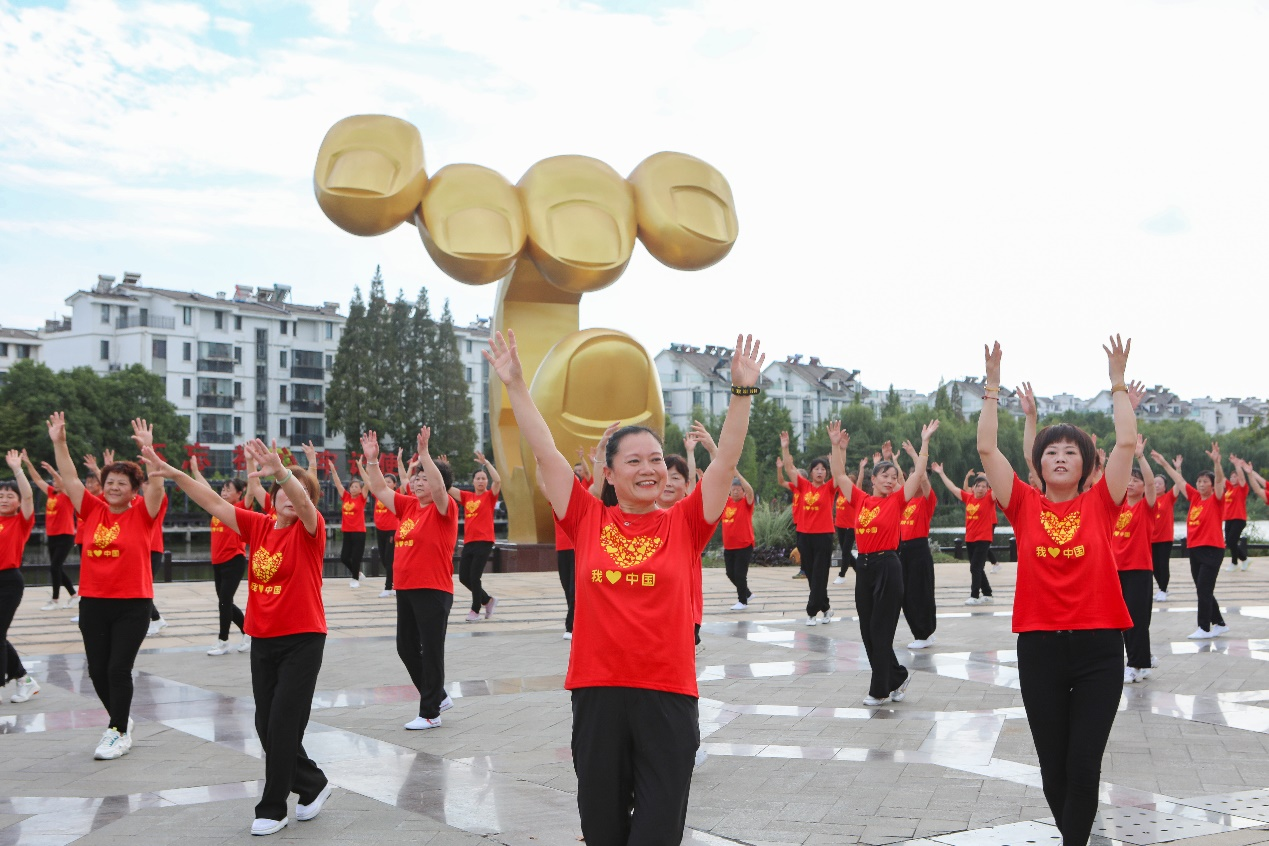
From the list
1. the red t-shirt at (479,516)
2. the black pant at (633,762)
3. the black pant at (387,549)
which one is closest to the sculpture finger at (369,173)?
the black pant at (387,549)

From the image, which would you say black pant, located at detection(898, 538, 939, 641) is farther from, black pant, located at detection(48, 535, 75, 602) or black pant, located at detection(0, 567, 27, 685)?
black pant, located at detection(48, 535, 75, 602)

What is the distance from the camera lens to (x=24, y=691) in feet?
29.5

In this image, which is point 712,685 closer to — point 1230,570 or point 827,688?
point 827,688

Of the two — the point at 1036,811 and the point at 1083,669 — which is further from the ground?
the point at 1083,669

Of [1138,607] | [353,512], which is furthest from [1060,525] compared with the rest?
[353,512]

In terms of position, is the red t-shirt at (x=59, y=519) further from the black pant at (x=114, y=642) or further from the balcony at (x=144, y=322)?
the balcony at (x=144, y=322)

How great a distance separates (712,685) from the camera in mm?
9375

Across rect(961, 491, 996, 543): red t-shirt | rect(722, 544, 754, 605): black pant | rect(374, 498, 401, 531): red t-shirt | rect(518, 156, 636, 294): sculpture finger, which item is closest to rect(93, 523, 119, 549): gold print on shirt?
rect(374, 498, 401, 531): red t-shirt

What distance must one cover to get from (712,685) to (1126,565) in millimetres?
3274

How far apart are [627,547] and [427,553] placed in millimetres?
4350

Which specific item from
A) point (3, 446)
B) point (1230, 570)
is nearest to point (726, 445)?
point (1230, 570)

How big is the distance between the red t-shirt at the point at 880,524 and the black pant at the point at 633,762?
5.60 meters

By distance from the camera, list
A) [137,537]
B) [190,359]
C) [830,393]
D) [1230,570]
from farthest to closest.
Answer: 1. [830,393]
2. [190,359]
3. [1230,570]
4. [137,537]

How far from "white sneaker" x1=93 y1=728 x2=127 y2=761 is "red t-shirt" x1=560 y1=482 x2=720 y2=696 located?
14.3 feet
